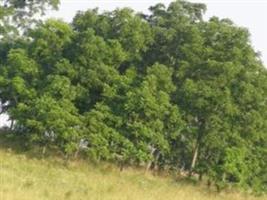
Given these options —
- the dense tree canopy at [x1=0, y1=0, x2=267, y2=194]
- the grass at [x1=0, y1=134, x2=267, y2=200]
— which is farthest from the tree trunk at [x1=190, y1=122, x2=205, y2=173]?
the grass at [x1=0, y1=134, x2=267, y2=200]

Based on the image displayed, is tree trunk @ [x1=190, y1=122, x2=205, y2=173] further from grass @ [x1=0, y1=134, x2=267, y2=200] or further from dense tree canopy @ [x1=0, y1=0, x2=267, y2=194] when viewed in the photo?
grass @ [x1=0, y1=134, x2=267, y2=200]

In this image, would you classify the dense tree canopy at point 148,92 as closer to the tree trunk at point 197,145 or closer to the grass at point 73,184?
the tree trunk at point 197,145

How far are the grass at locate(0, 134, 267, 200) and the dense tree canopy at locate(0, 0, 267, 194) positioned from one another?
970 millimetres

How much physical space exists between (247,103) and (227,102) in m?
1.88

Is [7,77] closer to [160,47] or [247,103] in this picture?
[160,47]

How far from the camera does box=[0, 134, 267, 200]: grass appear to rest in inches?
648

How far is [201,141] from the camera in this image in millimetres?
Answer: 36875

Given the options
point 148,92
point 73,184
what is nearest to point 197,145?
point 148,92

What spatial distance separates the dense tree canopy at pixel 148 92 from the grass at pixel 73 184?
97cm

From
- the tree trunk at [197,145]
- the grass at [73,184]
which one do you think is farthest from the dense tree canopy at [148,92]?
the grass at [73,184]

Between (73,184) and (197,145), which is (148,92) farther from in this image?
(73,184)

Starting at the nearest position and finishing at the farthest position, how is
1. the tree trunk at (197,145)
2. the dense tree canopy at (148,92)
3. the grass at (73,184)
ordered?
the grass at (73,184)
the dense tree canopy at (148,92)
the tree trunk at (197,145)

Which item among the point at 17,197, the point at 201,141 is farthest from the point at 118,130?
the point at 17,197

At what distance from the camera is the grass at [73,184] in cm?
1647
